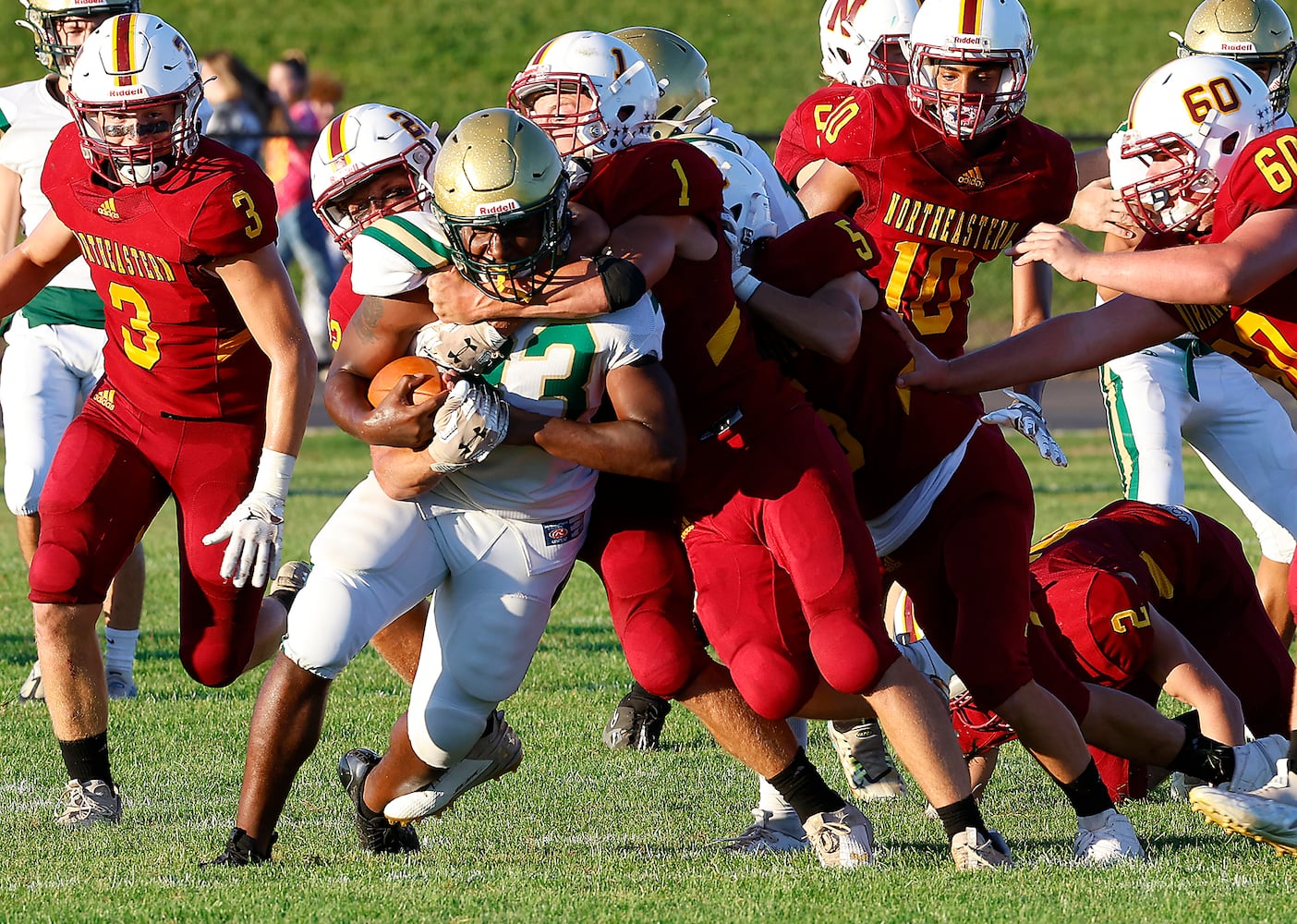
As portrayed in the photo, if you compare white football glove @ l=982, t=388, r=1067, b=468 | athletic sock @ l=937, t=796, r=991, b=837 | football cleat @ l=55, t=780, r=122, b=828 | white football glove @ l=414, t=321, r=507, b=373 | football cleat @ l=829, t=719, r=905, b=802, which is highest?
white football glove @ l=414, t=321, r=507, b=373

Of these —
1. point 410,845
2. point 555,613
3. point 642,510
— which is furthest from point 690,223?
point 555,613

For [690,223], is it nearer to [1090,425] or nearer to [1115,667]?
[1115,667]

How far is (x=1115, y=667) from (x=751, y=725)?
0.99 meters

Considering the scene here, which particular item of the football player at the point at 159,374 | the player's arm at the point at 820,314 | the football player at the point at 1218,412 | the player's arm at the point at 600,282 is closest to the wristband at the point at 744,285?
the player's arm at the point at 820,314

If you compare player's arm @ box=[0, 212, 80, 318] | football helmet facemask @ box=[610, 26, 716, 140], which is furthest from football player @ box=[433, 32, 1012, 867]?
player's arm @ box=[0, 212, 80, 318]

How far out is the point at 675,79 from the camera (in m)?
4.43

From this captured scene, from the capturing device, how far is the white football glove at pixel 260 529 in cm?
412

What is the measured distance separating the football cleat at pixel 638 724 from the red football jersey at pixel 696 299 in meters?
1.47

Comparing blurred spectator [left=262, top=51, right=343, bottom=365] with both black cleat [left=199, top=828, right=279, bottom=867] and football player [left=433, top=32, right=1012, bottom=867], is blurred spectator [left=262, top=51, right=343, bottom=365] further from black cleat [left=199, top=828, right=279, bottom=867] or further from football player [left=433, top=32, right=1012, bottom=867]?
black cleat [left=199, top=828, right=279, bottom=867]

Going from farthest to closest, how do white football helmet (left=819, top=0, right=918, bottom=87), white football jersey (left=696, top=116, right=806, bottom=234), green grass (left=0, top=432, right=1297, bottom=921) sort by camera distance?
white football helmet (left=819, top=0, right=918, bottom=87) → white football jersey (left=696, top=116, right=806, bottom=234) → green grass (left=0, top=432, right=1297, bottom=921)

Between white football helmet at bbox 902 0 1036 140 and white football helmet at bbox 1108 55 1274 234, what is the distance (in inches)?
22.8

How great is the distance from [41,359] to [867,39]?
2.78 metres

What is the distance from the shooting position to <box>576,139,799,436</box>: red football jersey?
12.1ft

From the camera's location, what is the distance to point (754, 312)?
3887 mm
